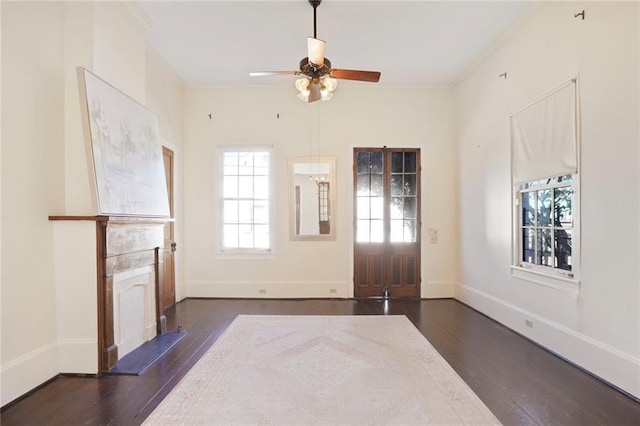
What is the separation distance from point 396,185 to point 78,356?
4763mm

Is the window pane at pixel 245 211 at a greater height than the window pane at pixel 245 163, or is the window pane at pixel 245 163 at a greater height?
the window pane at pixel 245 163

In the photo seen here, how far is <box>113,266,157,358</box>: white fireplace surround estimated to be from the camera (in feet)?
9.62

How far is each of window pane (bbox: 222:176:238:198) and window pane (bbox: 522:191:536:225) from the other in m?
4.25

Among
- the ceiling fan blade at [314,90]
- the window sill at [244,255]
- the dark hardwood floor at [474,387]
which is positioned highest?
the ceiling fan blade at [314,90]

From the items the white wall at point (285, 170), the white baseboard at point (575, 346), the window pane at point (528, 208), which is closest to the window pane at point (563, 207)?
the window pane at point (528, 208)

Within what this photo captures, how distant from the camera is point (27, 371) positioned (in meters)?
2.40

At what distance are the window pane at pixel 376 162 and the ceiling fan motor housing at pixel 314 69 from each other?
2.51 meters

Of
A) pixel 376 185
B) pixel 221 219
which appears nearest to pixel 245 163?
pixel 221 219

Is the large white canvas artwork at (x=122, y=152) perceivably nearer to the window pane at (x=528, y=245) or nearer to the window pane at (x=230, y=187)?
the window pane at (x=230, y=187)

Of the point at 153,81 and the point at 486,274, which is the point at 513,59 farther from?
the point at 153,81

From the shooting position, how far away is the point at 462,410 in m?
2.16

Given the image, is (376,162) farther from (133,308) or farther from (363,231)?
(133,308)

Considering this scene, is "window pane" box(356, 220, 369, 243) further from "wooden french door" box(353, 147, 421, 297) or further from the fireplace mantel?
the fireplace mantel

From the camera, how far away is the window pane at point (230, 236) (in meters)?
5.38
